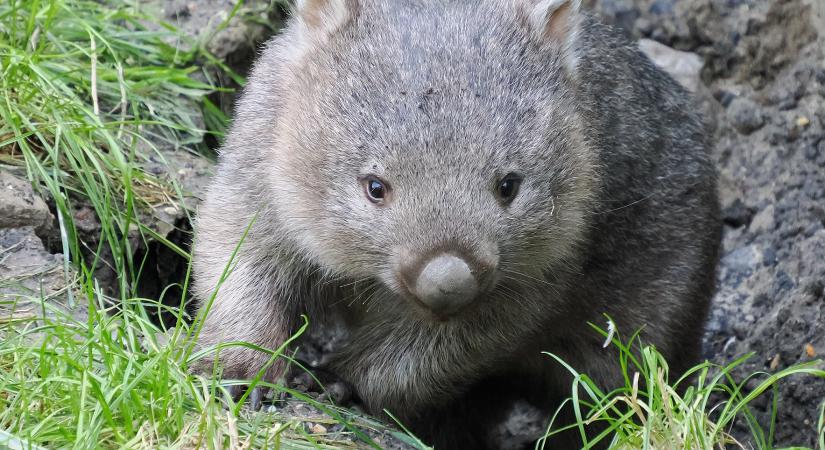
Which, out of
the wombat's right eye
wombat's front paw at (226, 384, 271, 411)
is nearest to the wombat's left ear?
the wombat's right eye

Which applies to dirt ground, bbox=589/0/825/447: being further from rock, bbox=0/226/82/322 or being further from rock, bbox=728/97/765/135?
rock, bbox=0/226/82/322

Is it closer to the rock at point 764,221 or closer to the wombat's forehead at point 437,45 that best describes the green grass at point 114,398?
the wombat's forehead at point 437,45

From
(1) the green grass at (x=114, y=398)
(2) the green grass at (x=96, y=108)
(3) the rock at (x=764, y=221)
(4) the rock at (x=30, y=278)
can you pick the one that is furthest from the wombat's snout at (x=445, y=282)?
(3) the rock at (x=764, y=221)

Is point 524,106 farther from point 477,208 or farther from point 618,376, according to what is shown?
point 618,376

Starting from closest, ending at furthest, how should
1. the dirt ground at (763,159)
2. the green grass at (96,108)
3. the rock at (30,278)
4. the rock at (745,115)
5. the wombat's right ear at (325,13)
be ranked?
the wombat's right ear at (325,13)
the rock at (30,278)
the green grass at (96,108)
the dirt ground at (763,159)
the rock at (745,115)

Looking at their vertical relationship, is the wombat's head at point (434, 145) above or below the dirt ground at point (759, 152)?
above
